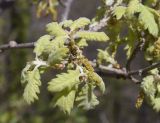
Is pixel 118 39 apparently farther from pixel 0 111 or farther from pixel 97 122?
pixel 97 122

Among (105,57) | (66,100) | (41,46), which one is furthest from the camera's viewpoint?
(105,57)

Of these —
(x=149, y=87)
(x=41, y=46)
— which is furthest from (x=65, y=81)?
(x=149, y=87)

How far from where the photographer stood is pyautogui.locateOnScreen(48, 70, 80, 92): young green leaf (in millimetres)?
1440

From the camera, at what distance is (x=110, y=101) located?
23.5 ft

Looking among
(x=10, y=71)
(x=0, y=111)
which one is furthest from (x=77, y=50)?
(x=10, y=71)

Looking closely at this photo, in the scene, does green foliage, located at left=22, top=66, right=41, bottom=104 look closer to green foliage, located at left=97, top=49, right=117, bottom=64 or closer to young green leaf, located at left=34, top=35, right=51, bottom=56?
young green leaf, located at left=34, top=35, right=51, bottom=56

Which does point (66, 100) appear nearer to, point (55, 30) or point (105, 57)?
point (55, 30)

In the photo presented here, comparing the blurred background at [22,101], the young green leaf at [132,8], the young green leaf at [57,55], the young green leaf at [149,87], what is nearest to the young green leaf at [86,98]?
the young green leaf at [57,55]

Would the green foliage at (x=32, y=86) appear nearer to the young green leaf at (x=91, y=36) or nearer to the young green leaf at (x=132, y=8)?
the young green leaf at (x=91, y=36)

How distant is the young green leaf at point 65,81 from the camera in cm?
144

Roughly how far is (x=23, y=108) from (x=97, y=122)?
7.88 ft

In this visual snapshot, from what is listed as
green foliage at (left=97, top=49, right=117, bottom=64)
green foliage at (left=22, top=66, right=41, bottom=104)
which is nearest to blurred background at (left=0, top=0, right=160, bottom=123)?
green foliage at (left=97, top=49, right=117, bottom=64)

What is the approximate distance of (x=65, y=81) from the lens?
145 centimetres

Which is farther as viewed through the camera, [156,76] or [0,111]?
[0,111]
